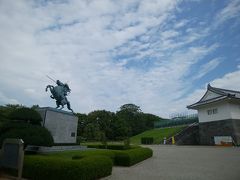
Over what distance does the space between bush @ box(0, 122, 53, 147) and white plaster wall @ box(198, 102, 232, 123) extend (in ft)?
87.6

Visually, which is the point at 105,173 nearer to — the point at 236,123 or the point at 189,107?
the point at 236,123

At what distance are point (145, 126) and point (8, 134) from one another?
6165 centimetres

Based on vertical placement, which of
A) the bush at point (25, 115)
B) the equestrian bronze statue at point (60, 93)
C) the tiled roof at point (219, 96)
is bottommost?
the bush at point (25, 115)

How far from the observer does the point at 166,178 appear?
8070mm

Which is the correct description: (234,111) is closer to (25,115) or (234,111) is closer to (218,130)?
(218,130)

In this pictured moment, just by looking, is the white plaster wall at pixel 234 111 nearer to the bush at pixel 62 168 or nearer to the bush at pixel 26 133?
the bush at pixel 62 168

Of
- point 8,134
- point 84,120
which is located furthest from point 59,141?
point 84,120

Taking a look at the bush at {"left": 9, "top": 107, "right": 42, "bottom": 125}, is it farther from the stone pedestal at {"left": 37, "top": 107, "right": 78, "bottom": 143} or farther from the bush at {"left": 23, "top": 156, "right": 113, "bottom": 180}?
the bush at {"left": 23, "top": 156, "right": 113, "bottom": 180}

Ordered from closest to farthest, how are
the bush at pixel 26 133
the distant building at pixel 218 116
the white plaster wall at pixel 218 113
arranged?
1. the bush at pixel 26 133
2. the distant building at pixel 218 116
3. the white plaster wall at pixel 218 113

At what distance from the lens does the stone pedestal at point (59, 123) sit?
1245 centimetres

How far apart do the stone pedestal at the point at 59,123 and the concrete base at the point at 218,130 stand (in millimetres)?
23073

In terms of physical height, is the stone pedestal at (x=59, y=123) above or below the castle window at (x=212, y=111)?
below

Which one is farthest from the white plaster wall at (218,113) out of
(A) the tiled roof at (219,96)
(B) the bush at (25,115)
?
(B) the bush at (25,115)

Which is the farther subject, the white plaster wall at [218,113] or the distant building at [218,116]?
the white plaster wall at [218,113]
